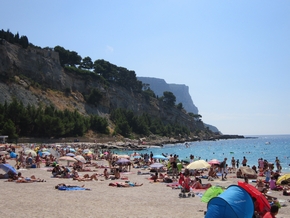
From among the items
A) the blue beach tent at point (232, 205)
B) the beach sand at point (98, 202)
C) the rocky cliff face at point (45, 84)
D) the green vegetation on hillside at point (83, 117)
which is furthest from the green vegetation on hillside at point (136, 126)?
the blue beach tent at point (232, 205)

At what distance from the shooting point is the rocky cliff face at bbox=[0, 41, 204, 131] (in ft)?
249

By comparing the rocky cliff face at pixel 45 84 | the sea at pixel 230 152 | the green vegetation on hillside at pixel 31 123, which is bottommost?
the sea at pixel 230 152

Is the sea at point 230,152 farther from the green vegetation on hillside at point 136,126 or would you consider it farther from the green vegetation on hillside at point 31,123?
the green vegetation on hillside at point 31,123

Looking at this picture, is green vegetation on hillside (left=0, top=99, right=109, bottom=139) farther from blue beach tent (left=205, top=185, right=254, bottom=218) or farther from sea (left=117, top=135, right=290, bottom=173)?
blue beach tent (left=205, top=185, right=254, bottom=218)

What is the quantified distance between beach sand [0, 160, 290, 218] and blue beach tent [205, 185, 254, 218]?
7.68ft

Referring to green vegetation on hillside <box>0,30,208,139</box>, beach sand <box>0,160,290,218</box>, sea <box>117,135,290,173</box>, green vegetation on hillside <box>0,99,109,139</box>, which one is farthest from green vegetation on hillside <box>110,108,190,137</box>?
beach sand <box>0,160,290,218</box>

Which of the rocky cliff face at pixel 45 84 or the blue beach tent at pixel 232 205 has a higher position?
the rocky cliff face at pixel 45 84

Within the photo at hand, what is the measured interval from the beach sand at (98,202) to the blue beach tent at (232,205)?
234 centimetres

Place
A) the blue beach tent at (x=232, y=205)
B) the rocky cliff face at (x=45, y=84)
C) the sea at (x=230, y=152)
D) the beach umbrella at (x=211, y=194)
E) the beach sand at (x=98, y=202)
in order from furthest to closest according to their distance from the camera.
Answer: the rocky cliff face at (x=45, y=84) → the sea at (x=230, y=152) → the beach umbrella at (x=211, y=194) → the beach sand at (x=98, y=202) → the blue beach tent at (x=232, y=205)

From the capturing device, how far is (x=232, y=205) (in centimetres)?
816

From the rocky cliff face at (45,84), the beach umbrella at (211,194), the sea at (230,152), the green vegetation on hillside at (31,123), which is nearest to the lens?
the beach umbrella at (211,194)

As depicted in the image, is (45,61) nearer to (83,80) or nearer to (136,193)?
(83,80)

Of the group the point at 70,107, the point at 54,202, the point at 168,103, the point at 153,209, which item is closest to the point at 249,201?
the point at 153,209

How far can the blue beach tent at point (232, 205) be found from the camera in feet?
26.5
